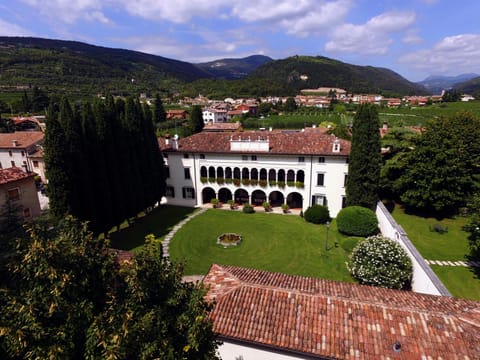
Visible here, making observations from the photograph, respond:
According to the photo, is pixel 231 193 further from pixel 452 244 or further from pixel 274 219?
pixel 452 244

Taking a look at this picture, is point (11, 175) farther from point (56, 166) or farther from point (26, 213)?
point (56, 166)

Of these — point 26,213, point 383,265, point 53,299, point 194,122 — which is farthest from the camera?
point 194,122

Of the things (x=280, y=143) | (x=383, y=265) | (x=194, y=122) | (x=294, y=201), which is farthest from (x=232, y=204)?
(x=194, y=122)

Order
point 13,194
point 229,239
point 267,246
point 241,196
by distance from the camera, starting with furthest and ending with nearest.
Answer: point 241,196
point 229,239
point 267,246
point 13,194

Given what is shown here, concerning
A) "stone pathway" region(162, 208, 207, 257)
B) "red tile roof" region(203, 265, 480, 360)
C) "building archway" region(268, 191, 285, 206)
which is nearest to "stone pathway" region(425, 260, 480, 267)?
"red tile roof" region(203, 265, 480, 360)

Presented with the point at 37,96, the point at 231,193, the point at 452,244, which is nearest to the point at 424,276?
the point at 452,244

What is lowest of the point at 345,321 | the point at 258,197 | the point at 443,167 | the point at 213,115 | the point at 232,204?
the point at 232,204
